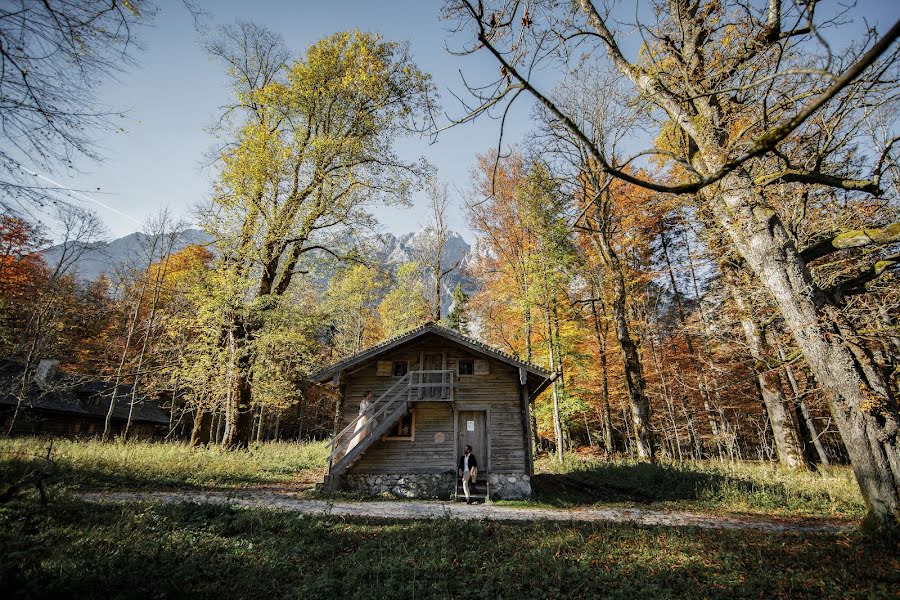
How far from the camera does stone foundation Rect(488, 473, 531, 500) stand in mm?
13523

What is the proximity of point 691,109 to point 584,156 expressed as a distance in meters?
11.5

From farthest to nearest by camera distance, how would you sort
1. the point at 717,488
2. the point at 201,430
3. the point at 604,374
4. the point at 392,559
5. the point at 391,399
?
the point at 604,374
the point at 201,430
the point at 391,399
the point at 717,488
the point at 392,559

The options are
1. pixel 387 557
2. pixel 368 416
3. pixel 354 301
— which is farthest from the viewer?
pixel 354 301

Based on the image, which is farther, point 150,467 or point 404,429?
point 404,429

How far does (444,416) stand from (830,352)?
38.0 ft

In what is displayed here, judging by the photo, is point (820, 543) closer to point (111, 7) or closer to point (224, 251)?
point (111, 7)

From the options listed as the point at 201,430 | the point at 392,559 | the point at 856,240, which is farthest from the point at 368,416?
the point at 856,240

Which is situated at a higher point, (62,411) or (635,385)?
(635,385)

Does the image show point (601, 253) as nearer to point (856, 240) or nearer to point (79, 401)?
point (856, 240)

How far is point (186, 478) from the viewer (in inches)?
491

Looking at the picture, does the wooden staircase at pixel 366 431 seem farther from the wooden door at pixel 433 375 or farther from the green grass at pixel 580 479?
the green grass at pixel 580 479

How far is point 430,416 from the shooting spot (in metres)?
14.9

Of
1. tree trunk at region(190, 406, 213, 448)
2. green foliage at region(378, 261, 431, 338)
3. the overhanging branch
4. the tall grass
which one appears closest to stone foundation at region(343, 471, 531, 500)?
the tall grass

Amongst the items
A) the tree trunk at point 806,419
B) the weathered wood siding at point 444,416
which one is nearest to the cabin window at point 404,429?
the weathered wood siding at point 444,416
